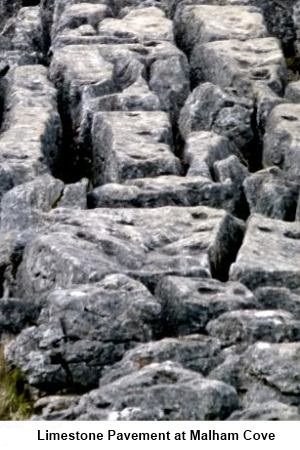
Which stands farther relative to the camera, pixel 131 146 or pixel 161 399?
pixel 131 146

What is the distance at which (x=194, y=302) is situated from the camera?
22.7m

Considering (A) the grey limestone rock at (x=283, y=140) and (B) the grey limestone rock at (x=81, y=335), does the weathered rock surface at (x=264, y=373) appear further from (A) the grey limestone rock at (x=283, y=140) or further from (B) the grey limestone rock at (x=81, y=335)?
(A) the grey limestone rock at (x=283, y=140)

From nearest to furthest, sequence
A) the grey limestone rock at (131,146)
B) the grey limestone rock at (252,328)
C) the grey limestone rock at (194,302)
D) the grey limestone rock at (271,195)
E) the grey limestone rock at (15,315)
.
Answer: the grey limestone rock at (252,328) < the grey limestone rock at (194,302) < the grey limestone rock at (15,315) < the grey limestone rock at (271,195) < the grey limestone rock at (131,146)

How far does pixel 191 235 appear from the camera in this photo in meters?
26.7

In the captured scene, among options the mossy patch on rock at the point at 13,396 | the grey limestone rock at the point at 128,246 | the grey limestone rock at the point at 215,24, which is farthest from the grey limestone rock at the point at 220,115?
the mossy patch on rock at the point at 13,396

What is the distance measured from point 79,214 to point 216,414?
8786mm

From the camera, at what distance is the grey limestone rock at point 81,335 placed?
21547 mm

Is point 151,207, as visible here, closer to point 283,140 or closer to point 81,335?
point 283,140

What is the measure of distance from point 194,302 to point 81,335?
2.11 metres

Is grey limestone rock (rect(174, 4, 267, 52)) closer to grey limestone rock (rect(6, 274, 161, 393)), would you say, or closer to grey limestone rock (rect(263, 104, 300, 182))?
grey limestone rock (rect(263, 104, 300, 182))

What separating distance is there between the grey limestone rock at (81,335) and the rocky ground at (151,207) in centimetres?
2

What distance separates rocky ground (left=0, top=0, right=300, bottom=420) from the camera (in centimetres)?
2078

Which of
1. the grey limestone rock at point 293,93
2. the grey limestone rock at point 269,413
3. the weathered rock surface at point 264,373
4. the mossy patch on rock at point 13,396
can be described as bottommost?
the grey limestone rock at point 293,93

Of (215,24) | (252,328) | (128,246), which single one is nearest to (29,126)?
(128,246)
